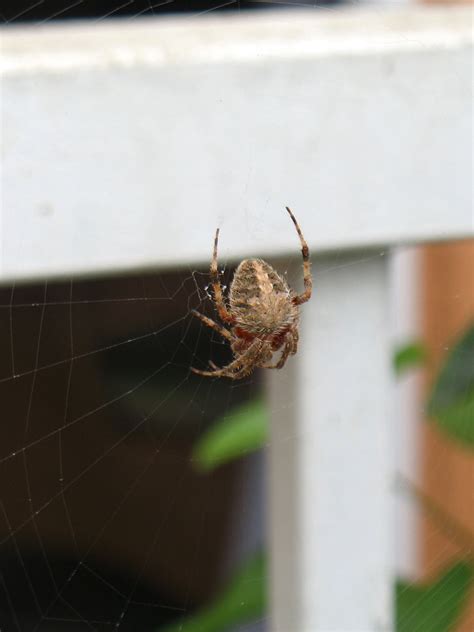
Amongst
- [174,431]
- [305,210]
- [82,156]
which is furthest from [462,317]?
[82,156]

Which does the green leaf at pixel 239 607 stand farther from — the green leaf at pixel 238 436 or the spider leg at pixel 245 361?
the spider leg at pixel 245 361

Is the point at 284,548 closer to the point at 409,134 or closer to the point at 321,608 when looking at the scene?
the point at 321,608

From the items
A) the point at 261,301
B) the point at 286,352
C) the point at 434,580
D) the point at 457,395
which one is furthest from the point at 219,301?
the point at 434,580

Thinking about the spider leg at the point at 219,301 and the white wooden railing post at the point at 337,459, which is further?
the spider leg at the point at 219,301

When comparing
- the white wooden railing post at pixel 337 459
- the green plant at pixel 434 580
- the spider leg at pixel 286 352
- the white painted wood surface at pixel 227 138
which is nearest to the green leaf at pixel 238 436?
the green plant at pixel 434 580

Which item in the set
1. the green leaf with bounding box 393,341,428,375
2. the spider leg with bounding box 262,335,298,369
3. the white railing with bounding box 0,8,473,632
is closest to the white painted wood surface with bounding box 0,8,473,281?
the white railing with bounding box 0,8,473,632

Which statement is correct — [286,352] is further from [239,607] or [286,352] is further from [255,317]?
[239,607]
